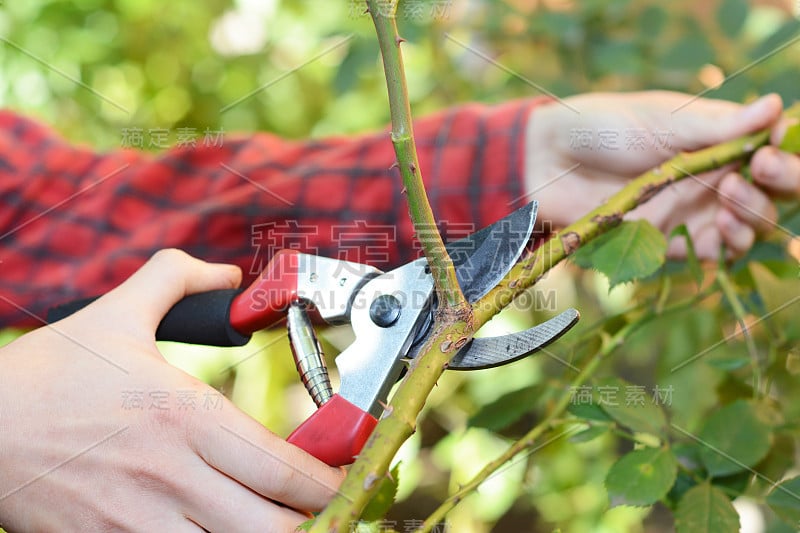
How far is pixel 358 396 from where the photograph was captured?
1.66ft

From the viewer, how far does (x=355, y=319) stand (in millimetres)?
546

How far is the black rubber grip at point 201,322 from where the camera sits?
1.87 ft

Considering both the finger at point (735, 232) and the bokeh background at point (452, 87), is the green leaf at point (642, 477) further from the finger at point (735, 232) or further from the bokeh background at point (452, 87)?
the finger at point (735, 232)

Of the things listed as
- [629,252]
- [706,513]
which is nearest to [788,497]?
[706,513]

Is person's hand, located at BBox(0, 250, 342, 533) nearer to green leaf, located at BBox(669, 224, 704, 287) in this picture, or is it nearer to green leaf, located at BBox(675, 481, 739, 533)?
green leaf, located at BBox(675, 481, 739, 533)

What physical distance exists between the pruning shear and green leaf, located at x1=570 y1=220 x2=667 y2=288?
4.1 inches

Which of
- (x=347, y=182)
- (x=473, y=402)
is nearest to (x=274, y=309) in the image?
(x=347, y=182)

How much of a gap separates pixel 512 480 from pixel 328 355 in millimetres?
325

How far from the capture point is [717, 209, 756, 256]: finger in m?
0.82

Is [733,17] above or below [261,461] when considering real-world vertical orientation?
above

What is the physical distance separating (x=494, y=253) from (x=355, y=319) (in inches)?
4.4

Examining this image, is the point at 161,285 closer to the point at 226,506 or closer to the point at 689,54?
the point at 226,506

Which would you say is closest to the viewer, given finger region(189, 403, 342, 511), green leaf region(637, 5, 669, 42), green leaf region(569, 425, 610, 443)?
finger region(189, 403, 342, 511)

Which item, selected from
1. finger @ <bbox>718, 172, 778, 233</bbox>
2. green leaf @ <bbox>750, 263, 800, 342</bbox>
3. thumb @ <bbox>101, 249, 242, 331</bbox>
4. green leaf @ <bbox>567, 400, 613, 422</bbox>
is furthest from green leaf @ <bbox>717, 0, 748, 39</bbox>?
thumb @ <bbox>101, 249, 242, 331</bbox>
